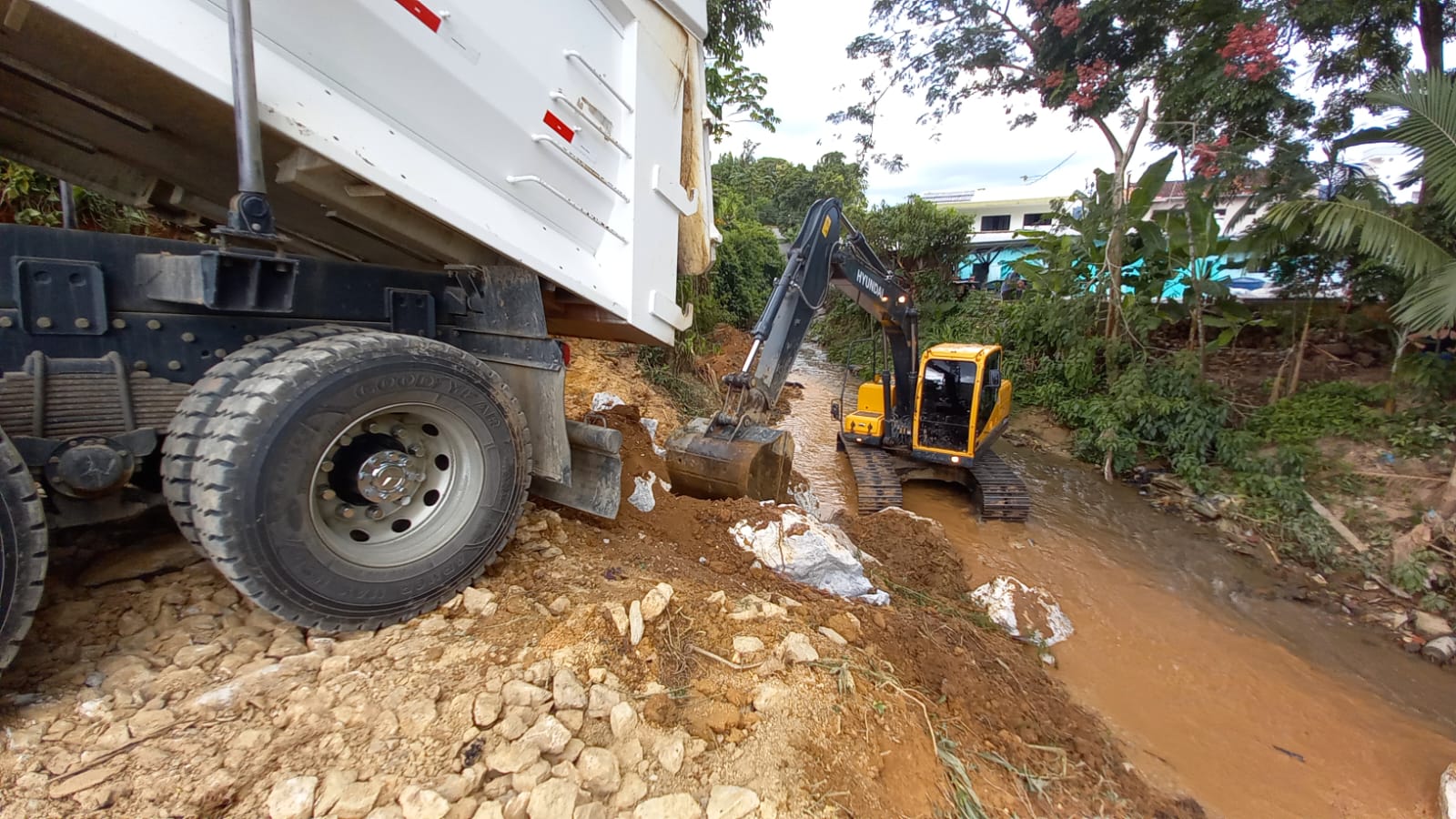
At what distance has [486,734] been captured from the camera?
1720mm

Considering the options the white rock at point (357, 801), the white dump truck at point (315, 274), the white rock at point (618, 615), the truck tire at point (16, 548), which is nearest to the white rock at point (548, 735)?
the white rock at point (357, 801)

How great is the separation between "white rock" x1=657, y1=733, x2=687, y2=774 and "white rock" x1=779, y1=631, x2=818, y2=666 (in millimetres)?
593

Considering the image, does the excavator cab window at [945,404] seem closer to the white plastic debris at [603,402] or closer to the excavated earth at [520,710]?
the white plastic debris at [603,402]

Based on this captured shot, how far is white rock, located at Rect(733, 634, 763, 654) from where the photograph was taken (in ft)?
7.56

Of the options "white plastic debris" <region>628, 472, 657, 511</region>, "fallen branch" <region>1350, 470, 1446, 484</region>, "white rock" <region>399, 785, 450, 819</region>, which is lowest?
"white rock" <region>399, 785, 450, 819</region>

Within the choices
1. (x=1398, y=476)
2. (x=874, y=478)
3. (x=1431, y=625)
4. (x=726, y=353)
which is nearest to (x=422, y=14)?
(x=874, y=478)

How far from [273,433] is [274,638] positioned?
691mm

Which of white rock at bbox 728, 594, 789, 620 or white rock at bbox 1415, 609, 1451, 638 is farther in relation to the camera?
white rock at bbox 1415, 609, 1451, 638

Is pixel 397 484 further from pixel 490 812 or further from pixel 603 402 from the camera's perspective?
pixel 603 402

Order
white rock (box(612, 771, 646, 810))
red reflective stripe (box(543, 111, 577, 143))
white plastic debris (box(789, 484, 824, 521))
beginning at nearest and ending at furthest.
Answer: white rock (box(612, 771, 646, 810)) < red reflective stripe (box(543, 111, 577, 143)) < white plastic debris (box(789, 484, 824, 521))

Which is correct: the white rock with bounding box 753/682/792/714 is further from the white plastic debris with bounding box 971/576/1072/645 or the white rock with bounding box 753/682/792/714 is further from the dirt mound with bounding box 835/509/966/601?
the white plastic debris with bounding box 971/576/1072/645

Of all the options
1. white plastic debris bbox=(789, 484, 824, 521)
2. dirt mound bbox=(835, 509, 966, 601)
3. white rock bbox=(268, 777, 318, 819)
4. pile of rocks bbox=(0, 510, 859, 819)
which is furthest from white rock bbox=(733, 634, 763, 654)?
white plastic debris bbox=(789, 484, 824, 521)

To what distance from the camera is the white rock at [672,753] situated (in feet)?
5.81

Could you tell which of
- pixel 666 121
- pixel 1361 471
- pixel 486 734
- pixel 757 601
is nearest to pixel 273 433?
pixel 486 734
